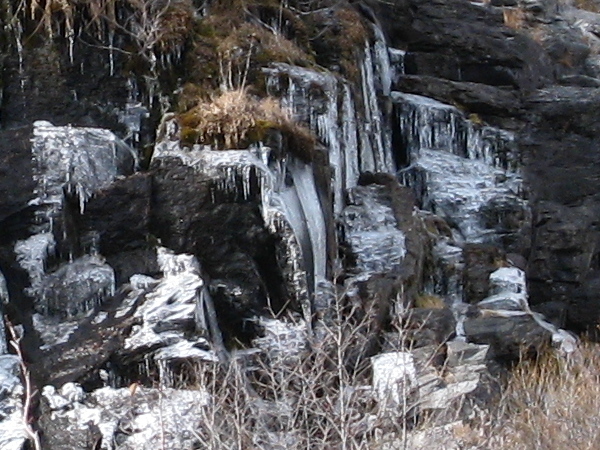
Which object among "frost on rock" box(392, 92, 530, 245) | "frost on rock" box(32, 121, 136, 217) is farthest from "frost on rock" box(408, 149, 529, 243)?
"frost on rock" box(32, 121, 136, 217)

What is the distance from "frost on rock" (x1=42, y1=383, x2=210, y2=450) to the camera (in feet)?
31.2

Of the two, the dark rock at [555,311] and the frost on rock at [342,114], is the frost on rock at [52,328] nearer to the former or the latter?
the frost on rock at [342,114]

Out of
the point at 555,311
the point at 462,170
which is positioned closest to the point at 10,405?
the point at 462,170

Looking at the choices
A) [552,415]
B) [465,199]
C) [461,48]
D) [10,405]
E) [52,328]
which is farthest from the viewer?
[461,48]

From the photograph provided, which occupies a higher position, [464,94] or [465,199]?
[464,94]

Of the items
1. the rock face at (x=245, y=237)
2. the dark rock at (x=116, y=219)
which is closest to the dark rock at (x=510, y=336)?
the rock face at (x=245, y=237)

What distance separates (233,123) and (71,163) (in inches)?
77.4

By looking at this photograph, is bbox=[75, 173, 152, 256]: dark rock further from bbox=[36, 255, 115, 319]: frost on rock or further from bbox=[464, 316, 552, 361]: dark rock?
bbox=[464, 316, 552, 361]: dark rock

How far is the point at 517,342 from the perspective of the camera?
1398 centimetres

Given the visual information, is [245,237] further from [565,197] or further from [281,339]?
[565,197]

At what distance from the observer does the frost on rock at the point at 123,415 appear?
31.2 feet

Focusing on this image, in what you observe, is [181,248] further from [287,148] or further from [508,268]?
[508,268]

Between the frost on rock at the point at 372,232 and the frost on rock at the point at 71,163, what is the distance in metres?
3.61

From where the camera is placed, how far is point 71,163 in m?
12.6
